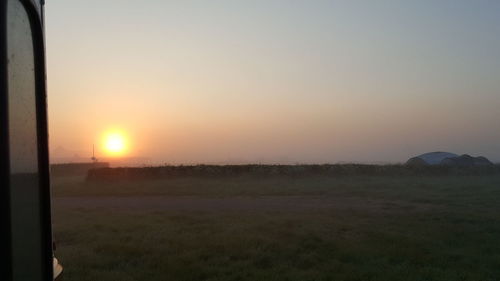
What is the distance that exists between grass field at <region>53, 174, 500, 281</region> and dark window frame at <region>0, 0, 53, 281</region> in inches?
222

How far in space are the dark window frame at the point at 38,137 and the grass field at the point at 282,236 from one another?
5.63 metres

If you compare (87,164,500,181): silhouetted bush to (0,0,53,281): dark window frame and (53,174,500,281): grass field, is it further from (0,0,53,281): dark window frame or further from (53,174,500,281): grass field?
(0,0,53,281): dark window frame

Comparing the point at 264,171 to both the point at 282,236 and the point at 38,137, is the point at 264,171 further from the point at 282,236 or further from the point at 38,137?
the point at 38,137

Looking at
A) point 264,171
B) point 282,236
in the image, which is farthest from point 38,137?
point 264,171

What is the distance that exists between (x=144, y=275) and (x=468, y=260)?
4.59 m

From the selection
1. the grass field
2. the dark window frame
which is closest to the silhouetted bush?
the grass field

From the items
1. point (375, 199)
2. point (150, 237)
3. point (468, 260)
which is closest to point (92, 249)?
point (150, 237)

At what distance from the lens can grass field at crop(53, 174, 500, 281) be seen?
8.11 m

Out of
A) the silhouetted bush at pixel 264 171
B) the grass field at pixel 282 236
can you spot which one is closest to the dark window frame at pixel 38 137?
the grass field at pixel 282 236

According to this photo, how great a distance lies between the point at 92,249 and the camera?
967cm

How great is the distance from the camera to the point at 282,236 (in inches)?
417

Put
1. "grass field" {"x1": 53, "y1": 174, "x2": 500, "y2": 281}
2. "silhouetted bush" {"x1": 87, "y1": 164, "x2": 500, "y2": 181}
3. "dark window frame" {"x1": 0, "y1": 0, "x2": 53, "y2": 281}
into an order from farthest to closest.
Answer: "silhouetted bush" {"x1": 87, "y1": 164, "x2": 500, "y2": 181}, "grass field" {"x1": 53, "y1": 174, "x2": 500, "y2": 281}, "dark window frame" {"x1": 0, "y1": 0, "x2": 53, "y2": 281}

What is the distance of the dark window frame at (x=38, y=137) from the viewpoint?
5.09 feet

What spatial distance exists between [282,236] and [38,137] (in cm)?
872
